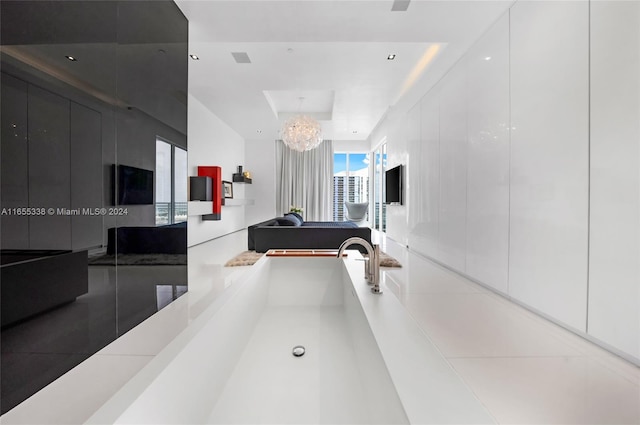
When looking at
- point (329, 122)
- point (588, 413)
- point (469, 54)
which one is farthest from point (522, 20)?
point (329, 122)

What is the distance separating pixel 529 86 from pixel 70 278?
138 inches

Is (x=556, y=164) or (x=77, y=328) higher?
(x=556, y=164)

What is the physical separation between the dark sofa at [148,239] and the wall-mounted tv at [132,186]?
0.21 m

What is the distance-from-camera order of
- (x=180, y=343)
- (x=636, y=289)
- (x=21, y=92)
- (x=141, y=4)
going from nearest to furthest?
(x=180, y=343) → (x=21, y=92) → (x=636, y=289) → (x=141, y=4)

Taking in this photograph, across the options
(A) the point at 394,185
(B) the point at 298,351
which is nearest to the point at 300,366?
(B) the point at 298,351

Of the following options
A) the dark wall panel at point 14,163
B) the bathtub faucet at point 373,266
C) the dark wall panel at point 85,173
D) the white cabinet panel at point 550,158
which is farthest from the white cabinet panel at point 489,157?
the dark wall panel at point 14,163

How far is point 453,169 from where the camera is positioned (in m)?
3.64

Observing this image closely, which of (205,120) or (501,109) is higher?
(205,120)

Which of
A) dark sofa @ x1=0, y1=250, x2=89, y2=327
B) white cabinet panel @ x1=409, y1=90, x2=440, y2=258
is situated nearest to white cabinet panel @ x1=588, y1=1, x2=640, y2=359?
white cabinet panel @ x1=409, y1=90, x2=440, y2=258

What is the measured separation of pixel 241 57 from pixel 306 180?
5.50 m

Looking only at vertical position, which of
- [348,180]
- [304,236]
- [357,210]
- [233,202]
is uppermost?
[348,180]

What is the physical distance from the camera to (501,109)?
105 inches

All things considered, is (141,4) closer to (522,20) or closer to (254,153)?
(522,20)

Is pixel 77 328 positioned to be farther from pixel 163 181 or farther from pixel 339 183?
pixel 339 183
